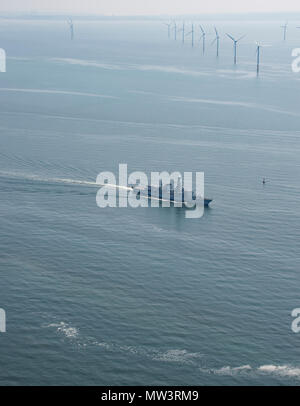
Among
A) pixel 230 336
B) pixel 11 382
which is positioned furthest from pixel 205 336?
pixel 11 382

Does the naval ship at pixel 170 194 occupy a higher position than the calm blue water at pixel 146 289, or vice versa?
the naval ship at pixel 170 194

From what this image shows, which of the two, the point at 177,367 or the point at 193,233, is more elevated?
the point at 193,233

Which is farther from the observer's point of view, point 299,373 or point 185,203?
point 185,203

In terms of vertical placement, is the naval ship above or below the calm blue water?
above

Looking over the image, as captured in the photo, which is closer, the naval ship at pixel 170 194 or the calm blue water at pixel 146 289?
the calm blue water at pixel 146 289

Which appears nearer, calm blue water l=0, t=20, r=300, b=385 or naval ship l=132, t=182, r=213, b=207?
calm blue water l=0, t=20, r=300, b=385

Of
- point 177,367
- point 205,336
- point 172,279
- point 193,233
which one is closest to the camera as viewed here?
point 177,367

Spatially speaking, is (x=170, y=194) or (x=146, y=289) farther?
(x=170, y=194)

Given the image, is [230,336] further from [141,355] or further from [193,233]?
[193,233]

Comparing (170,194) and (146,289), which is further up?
(170,194)
